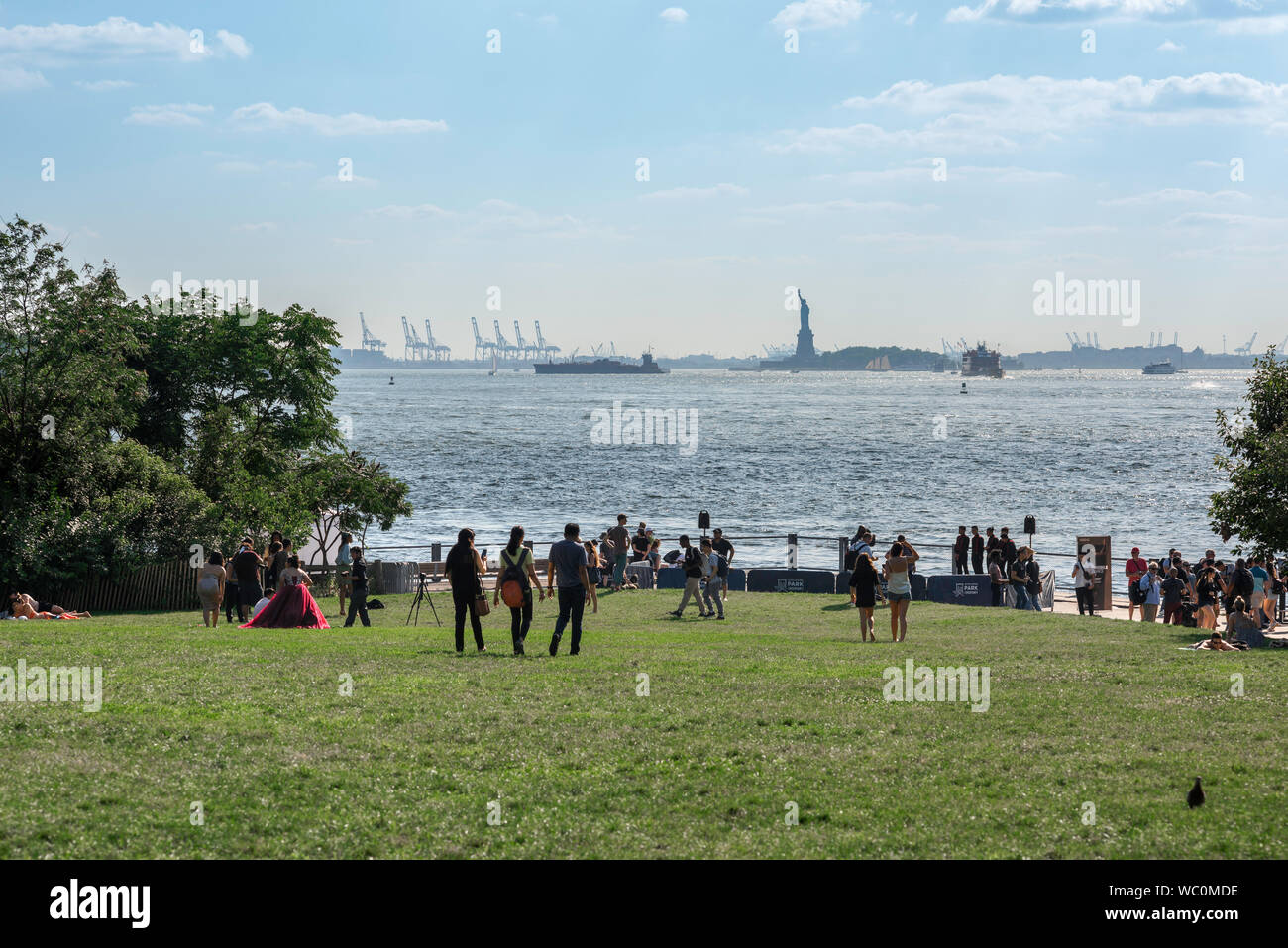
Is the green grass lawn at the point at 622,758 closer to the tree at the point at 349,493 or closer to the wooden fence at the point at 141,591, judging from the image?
the wooden fence at the point at 141,591

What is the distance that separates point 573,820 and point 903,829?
2.29 metres

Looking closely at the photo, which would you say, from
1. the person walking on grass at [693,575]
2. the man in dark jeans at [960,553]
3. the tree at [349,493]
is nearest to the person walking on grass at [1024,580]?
the man in dark jeans at [960,553]

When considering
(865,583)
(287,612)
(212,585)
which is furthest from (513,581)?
(212,585)

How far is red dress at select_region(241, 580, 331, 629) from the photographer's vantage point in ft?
64.3

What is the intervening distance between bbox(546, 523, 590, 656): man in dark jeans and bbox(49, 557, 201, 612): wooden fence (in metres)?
14.6

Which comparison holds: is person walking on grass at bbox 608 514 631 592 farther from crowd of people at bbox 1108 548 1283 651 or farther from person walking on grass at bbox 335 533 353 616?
crowd of people at bbox 1108 548 1283 651

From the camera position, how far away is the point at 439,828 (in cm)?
774

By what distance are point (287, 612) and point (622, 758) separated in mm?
11885

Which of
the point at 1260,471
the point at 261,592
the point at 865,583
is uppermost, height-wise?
the point at 1260,471

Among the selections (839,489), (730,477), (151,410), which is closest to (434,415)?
(730,477)

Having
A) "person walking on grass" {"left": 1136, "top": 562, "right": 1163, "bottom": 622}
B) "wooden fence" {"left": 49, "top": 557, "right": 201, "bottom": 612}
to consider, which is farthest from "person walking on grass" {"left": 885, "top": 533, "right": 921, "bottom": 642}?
"wooden fence" {"left": 49, "top": 557, "right": 201, "bottom": 612}

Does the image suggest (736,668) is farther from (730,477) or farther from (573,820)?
(730,477)

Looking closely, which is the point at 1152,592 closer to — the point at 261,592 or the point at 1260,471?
the point at 1260,471

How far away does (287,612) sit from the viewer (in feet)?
64.6
